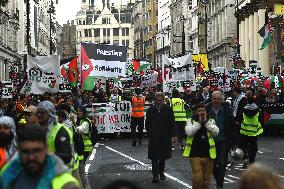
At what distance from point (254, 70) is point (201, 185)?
22.2m

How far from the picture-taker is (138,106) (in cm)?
2200

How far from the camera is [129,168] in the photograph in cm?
1542

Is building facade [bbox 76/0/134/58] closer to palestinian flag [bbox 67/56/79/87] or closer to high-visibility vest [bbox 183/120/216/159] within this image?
palestinian flag [bbox 67/56/79/87]

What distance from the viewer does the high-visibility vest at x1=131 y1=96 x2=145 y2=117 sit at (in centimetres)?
2191

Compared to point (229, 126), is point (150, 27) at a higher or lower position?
higher

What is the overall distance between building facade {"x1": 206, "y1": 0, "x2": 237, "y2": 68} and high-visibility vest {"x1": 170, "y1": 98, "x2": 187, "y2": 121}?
51.7 meters

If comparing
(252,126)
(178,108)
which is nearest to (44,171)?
(252,126)

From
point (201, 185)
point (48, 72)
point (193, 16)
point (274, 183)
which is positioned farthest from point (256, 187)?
point (193, 16)

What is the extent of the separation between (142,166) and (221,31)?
64.1 m

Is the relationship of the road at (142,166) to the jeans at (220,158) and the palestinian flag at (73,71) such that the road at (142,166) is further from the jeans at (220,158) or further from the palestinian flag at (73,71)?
the palestinian flag at (73,71)

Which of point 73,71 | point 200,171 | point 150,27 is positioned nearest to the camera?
point 200,171

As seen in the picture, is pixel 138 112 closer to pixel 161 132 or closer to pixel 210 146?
pixel 161 132

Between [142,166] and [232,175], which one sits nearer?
[232,175]

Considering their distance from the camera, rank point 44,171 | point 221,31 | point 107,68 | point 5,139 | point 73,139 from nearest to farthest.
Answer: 1. point 44,171
2. point 5,139
3. point 73,139
4. point 107,68
5. point 221,31
